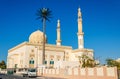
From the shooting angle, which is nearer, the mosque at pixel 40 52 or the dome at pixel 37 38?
the mosque at pixel 40 52

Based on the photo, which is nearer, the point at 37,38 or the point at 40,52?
the point at 40,52

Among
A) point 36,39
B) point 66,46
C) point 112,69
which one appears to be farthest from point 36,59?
point 112,69

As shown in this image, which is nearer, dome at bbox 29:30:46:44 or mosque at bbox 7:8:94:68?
mosque at bbox 7:8:94:68

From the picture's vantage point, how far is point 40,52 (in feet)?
212

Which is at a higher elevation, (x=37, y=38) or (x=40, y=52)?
(x=37, y=38)

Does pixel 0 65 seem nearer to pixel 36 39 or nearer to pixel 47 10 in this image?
pixel 36 39

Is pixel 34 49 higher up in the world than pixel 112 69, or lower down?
higher up

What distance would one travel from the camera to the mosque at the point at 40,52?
62719mm

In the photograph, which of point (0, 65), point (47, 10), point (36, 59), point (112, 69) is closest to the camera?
point (112, 69)

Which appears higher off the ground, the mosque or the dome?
the dome

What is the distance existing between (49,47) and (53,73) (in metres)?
25.0

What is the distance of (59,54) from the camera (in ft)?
227

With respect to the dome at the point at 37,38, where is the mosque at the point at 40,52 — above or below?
below

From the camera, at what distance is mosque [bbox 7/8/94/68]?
6272 cm
